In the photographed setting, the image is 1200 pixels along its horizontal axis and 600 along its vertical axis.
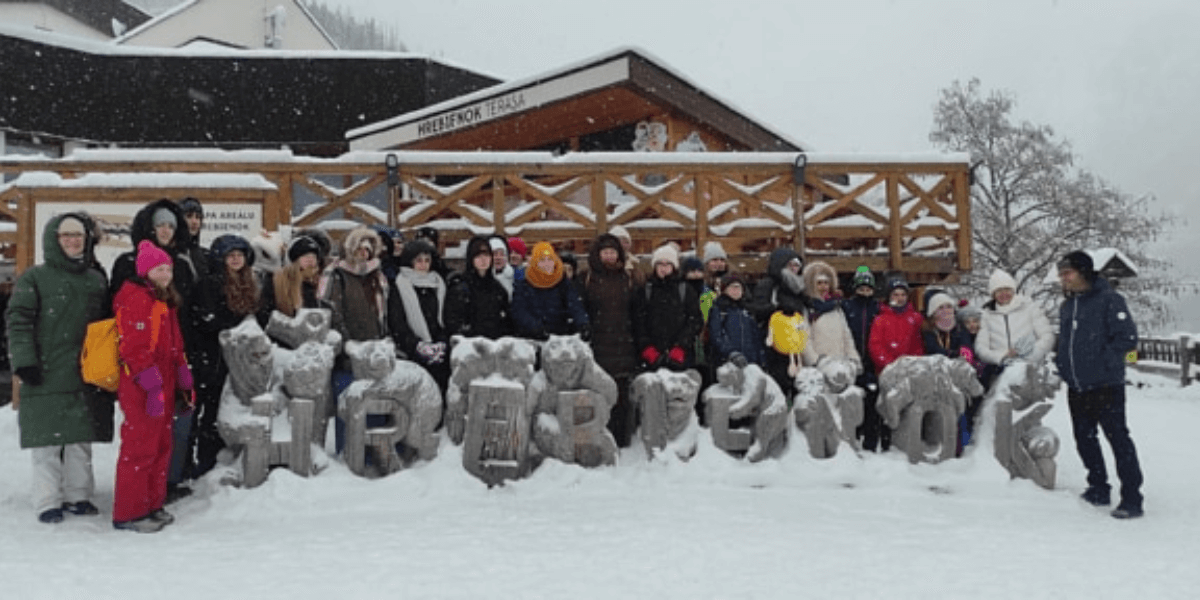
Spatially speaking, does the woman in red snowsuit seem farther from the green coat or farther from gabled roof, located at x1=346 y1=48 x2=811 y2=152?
gabled roof, located at x1=346 y1=48 x2=811 y2=152

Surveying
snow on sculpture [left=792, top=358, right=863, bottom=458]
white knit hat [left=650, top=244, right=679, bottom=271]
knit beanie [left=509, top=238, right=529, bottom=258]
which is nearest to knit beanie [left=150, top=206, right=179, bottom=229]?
knit beanie [left=509, top=238, right=529, bottom=258]

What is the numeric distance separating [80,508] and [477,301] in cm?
261

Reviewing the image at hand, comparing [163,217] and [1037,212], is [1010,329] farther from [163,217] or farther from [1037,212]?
[1037,212]

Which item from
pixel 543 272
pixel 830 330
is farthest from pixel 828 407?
pixel 543 272

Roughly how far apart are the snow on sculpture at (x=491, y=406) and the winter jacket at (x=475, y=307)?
36cm

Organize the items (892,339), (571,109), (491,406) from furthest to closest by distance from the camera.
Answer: (571,109) < (892,339) < (491,406)

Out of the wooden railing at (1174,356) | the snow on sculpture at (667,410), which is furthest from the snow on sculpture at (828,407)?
the wooden railing at (1174,356)

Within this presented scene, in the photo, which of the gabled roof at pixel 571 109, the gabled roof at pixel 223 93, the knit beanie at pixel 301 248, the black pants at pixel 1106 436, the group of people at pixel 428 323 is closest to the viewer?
the group of people at pixel 428 323

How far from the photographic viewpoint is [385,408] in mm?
5273

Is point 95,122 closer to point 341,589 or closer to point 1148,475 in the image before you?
point 341,589

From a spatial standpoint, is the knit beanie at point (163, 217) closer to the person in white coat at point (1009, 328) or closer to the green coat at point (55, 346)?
the green coat at point (55, 346)

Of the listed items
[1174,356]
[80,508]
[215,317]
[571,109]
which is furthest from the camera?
[1174,356]

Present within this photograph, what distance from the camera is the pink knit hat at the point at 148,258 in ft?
15.1

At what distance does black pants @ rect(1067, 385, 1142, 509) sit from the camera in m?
5.12
